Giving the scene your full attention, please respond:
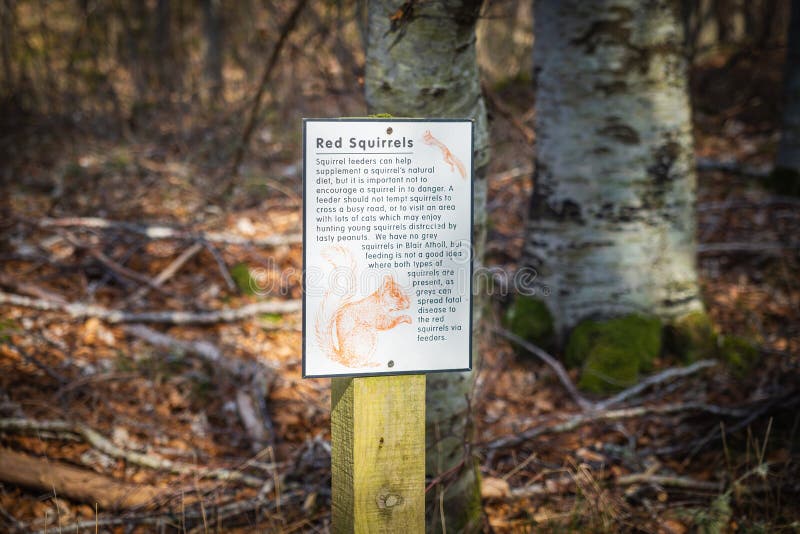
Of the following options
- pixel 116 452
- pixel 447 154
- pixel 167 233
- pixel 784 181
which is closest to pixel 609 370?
pixel 447 154

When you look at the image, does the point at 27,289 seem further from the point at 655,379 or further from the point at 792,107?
the point at 792,107

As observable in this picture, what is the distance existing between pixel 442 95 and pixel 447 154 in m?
0.57

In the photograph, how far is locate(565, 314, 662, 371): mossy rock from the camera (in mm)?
4074

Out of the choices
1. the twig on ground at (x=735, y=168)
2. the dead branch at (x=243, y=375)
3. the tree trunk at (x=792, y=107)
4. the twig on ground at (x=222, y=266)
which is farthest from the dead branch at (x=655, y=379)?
the twig on ground at (x=735, y=168)

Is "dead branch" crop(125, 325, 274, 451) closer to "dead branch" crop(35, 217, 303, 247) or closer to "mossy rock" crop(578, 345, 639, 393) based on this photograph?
"dead branch" crop(35, 217, 303, 247)

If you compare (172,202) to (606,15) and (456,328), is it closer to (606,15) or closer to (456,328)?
(606,15)

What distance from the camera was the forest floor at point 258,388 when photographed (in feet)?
9.16

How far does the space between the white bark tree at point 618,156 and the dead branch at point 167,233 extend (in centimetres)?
221

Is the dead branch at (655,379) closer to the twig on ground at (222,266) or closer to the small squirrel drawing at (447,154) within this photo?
the small squirrel drawing at (447,154)

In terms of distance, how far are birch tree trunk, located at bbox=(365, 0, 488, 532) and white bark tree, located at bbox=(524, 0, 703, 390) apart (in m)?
1.67

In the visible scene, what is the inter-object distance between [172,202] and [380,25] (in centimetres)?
444

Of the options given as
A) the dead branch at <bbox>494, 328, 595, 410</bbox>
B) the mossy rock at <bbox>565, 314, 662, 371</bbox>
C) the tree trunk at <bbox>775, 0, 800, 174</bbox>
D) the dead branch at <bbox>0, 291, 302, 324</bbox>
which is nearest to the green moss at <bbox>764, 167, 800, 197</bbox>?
the tree trunk at <bbox>775, 0, 800, 174</bbox>

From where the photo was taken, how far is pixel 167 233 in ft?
Answer: 16.4

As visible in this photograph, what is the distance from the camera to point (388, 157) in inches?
74.5
